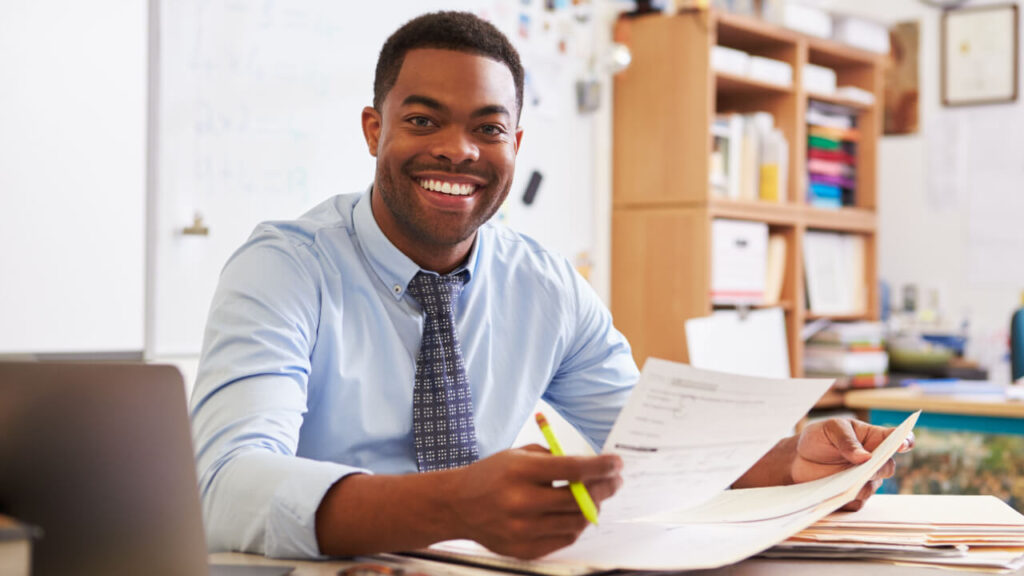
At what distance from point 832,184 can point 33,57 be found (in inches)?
118

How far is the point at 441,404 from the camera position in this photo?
1269 millimetres

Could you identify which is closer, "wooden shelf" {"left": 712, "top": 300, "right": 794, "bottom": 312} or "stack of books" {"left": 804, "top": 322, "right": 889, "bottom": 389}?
"wooden shelf" {"left": 712, "top": 300, "right": 794, "bottom": 312}

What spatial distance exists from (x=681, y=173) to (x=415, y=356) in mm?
2266

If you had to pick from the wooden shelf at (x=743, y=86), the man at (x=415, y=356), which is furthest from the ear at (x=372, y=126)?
the wooden shelf at (x=743, y=86)

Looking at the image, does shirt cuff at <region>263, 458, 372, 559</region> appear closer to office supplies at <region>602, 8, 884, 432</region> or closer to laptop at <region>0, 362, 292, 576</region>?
laptop at <region>0, 362, 292, 576</region>

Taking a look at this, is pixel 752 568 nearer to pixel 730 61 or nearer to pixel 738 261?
pixel 738 261

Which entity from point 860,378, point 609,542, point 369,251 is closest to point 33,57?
point 369,251

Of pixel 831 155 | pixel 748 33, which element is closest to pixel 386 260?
pixel 748 33

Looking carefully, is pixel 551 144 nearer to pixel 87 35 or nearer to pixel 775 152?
pixel 775 152

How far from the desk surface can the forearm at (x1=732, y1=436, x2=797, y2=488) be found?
1.73 metres

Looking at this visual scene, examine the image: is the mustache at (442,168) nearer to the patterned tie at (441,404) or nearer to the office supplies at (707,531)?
the patterned tie at (441,404)

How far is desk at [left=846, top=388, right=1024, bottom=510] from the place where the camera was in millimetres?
2721

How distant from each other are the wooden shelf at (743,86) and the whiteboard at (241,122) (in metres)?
0.91

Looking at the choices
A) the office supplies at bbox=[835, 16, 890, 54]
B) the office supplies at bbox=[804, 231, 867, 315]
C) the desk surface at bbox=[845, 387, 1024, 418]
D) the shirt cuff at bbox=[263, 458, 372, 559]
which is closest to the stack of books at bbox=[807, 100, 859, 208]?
the office supplies at bbox=[804, 231, 867, 315]
